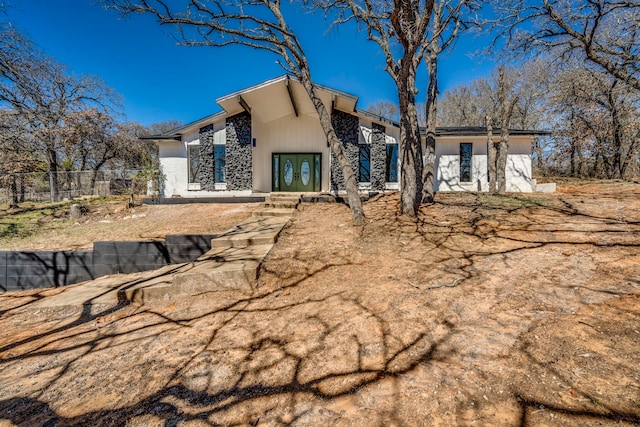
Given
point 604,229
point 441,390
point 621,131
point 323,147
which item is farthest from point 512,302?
point 621,131

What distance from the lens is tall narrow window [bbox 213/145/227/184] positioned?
1221 centimetres

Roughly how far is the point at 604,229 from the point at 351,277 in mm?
4172

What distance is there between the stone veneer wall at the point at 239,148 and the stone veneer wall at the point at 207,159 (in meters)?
0.88


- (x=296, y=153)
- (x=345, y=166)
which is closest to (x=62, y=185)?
(x=296, y=153)

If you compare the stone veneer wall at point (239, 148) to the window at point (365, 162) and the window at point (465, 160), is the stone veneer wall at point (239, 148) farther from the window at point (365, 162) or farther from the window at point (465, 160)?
the window at point (465, 160)

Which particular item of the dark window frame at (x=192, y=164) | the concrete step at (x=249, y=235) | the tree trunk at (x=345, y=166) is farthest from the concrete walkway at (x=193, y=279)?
the dark window frame at (x=192, y=164)

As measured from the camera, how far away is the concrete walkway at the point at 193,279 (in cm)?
383

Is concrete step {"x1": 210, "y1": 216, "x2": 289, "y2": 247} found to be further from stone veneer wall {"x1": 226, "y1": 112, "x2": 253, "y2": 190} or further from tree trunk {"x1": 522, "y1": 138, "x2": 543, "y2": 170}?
tree trunk {"x1": 522, "y1": 138, "x2": 543, "y2": 170}

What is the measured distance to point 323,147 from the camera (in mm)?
12758

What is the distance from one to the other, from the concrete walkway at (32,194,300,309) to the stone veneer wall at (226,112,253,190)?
6654mm

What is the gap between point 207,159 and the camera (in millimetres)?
12203

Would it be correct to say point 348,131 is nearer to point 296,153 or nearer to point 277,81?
point 296,153

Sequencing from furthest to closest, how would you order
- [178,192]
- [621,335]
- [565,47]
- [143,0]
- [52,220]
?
1. [178,192]
2. [52,220]
3. [565,47]
4. [143,0]
5. [621,335]

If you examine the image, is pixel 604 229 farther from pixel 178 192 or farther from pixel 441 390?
pixel 178 192
